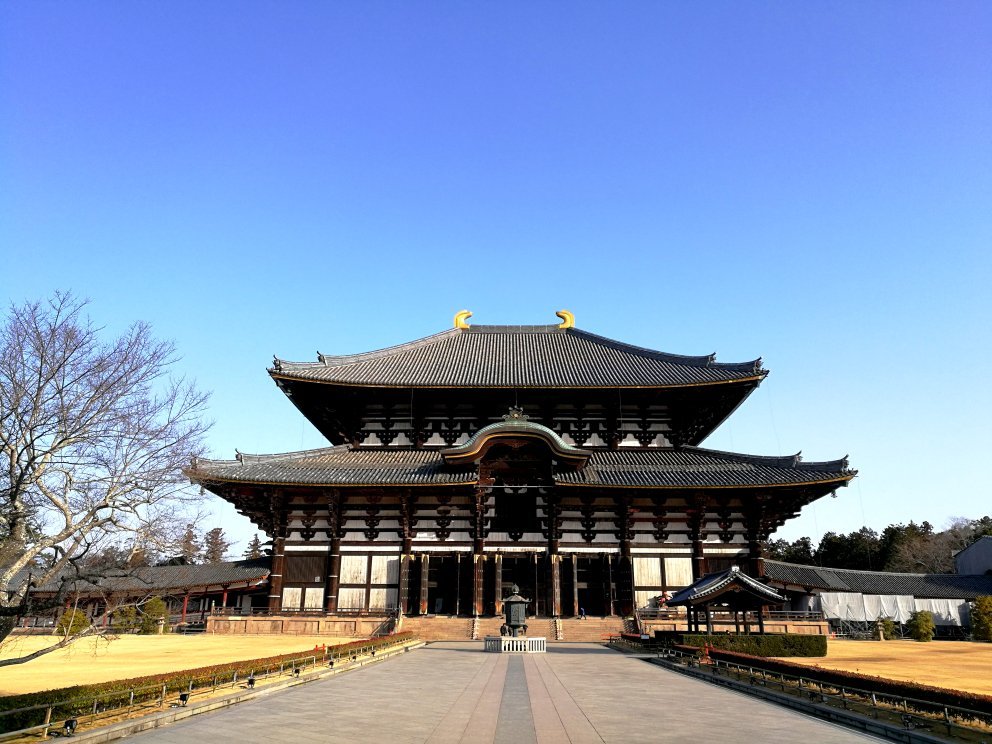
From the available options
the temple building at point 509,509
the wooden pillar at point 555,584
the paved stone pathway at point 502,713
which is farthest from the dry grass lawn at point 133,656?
the wooden pillar at point 555,584

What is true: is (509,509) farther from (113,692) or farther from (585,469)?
(113,692)

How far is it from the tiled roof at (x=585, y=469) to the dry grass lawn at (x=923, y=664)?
7820 mm

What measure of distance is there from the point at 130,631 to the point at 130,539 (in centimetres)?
3224

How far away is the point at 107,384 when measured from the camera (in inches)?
488

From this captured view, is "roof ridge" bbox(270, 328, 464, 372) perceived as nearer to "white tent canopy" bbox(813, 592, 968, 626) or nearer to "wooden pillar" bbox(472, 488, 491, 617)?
"wooden pillar" bbox(472, 488, 491, 617)

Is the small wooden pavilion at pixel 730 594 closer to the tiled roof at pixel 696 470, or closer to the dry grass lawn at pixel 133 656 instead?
the tiled roof at pixel 696 470

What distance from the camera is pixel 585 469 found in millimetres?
33594

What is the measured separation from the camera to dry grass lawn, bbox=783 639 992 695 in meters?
17.5

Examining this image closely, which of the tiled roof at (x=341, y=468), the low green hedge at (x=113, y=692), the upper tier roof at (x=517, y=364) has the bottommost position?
the low green hedge at (x=113, y=692)

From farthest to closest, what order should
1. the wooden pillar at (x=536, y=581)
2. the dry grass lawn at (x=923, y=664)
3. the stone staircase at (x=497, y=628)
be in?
the wooden pillar at (x=536, y=581) < the stone staircase at (x=497, y=628) < the dry grass lawn at (x=923, y=664)

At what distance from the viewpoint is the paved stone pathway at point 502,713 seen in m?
9.97

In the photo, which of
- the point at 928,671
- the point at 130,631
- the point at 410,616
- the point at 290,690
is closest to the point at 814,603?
the point at 928,671

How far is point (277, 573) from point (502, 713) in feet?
78.2

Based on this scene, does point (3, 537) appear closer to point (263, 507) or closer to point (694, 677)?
point (694, 677)
